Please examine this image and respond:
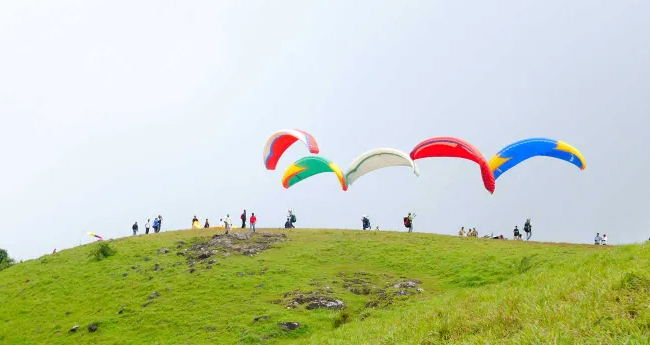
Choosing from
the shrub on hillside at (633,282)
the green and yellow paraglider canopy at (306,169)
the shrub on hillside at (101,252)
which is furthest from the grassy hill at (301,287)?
the green and yellow paraglider canopy at (306,169)

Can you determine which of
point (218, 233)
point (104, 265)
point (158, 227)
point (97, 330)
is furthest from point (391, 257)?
point (158, 227)

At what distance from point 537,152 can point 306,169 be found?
1785 cm

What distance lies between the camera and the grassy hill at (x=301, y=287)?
11688mm

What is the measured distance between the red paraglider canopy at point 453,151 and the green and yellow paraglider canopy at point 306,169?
23.9 ft

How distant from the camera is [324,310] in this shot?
2397 centimetres

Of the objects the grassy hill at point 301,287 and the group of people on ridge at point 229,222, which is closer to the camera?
the grassy hill at point 301,287

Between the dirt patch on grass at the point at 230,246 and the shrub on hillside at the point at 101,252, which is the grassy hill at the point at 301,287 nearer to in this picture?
the dirt patch on grass at the point at 230,246

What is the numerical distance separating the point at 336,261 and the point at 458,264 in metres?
7.68

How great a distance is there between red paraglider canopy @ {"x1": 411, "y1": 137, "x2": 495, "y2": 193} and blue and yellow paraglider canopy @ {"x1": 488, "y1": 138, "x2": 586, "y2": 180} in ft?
10.9

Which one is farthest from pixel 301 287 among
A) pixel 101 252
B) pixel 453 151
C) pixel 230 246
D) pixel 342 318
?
pixel 101 252

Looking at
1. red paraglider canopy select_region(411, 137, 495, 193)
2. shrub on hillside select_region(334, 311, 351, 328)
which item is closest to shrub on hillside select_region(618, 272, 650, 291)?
shrub on hillside select_region(334, 311, 351, 328)

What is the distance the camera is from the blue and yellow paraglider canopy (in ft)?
113

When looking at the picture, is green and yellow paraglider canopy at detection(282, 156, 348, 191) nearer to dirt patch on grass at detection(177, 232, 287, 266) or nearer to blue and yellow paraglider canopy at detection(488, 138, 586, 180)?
dirt patch on grass at detection(177, 232, 287, 266)

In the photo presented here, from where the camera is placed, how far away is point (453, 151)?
3494cm
